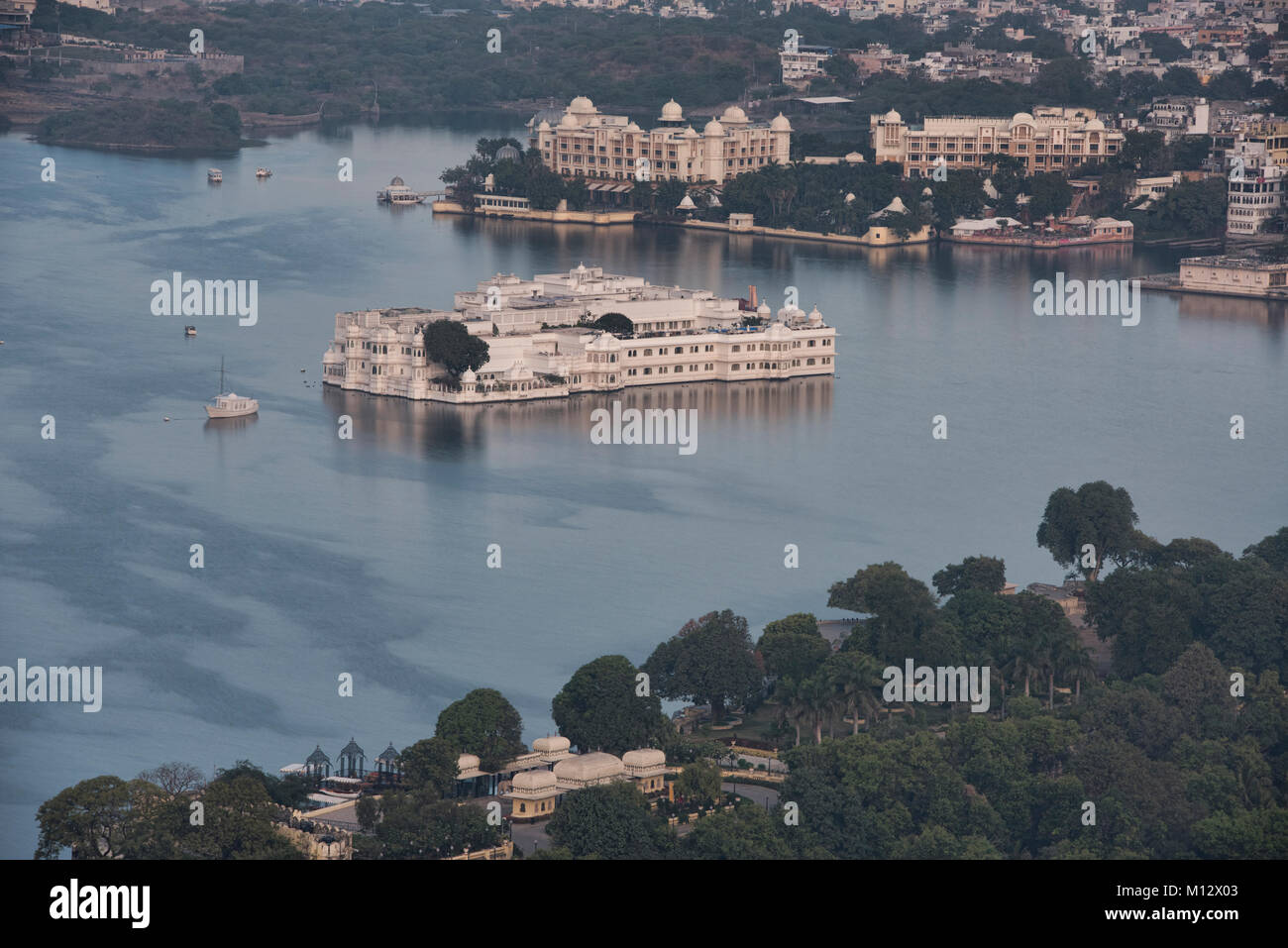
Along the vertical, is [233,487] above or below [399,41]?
below

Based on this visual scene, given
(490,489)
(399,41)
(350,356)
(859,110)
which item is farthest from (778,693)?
(399,41)

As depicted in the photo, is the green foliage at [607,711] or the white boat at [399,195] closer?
the green foliage at [607,711]

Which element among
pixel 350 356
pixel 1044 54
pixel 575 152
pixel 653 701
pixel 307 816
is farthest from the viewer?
pixel 1044 54

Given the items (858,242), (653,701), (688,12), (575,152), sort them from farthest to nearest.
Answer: (688,12) → (575,152) → (858,242) → (653,701)

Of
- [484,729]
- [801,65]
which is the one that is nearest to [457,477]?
[484,729]

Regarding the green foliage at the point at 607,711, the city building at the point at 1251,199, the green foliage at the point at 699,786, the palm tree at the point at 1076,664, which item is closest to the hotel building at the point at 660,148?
the city building at the point at 1251,199

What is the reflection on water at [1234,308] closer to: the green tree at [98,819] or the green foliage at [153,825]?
the green foliage at [153,825]

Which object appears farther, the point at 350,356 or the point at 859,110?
the point at 859,110

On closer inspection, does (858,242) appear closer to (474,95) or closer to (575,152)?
(575,152)
